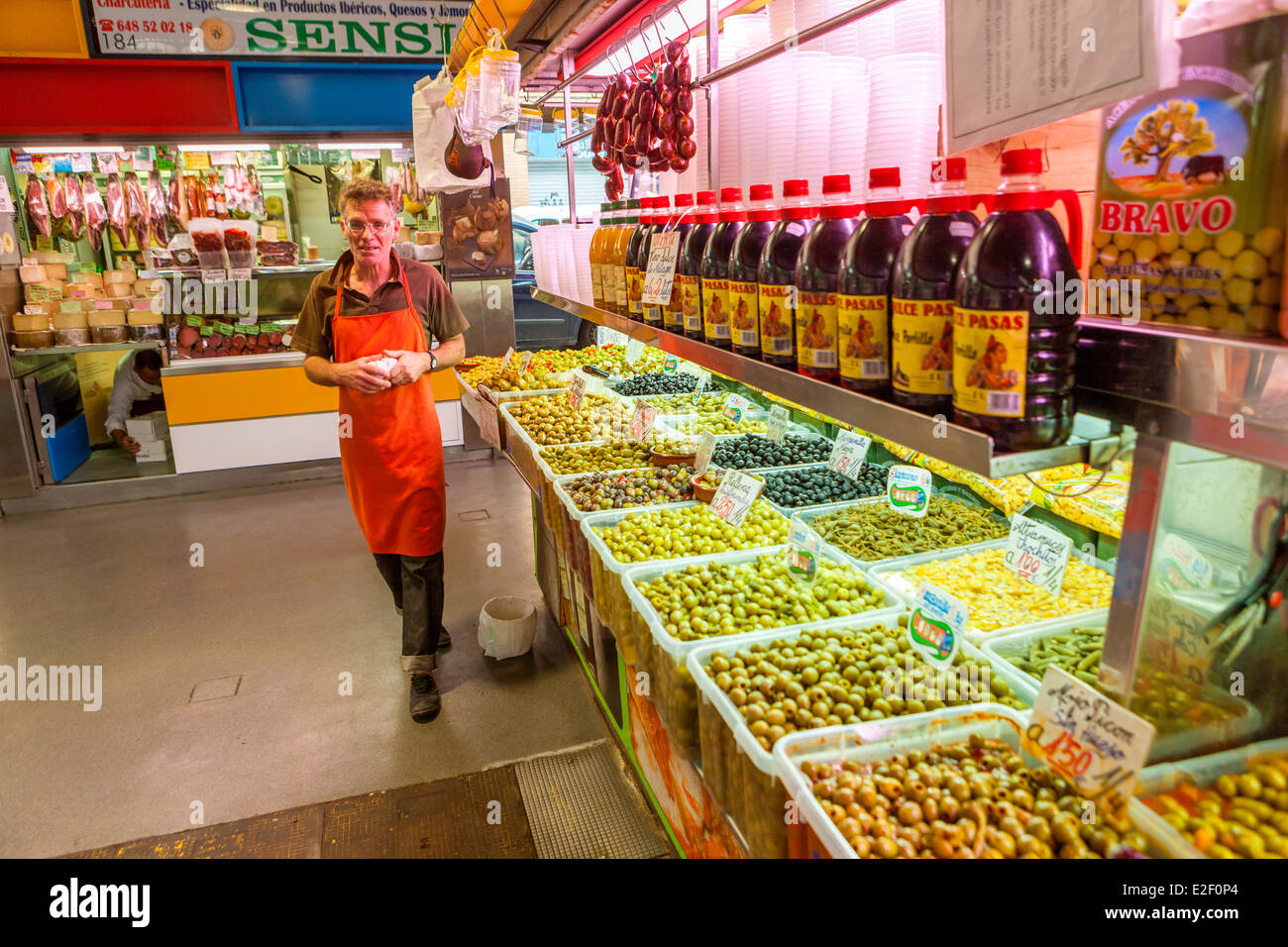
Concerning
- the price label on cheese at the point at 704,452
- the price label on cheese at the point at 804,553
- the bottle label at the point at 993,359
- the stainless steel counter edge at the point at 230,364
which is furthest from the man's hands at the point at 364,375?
the stainless steel counter edge at the point at 230,364

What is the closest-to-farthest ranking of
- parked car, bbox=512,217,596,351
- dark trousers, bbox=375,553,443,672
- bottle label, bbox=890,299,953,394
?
bottle label, bbox=890,299,953,394 < dark trousers, bbox=375,553,443,672 < parked car, bbox=512,217,596,351

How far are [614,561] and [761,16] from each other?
1.56 m

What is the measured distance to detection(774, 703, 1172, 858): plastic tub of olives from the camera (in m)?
1.44

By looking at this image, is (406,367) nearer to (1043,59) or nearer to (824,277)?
(824,277)

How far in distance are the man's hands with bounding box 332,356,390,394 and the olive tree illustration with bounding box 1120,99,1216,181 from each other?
2.82m

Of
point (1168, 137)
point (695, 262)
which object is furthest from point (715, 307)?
point (1168, 137)

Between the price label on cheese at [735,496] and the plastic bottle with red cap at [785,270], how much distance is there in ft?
2.54

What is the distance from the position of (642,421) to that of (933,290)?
231 centimetres

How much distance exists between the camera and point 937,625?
1671 mm

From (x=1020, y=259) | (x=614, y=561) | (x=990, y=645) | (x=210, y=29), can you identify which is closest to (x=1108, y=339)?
(x=1020, y=259)

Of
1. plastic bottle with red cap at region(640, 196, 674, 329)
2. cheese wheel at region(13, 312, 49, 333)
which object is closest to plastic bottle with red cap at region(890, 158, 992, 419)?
plastic bottle with red cap at region(640, 196, 674, 329)

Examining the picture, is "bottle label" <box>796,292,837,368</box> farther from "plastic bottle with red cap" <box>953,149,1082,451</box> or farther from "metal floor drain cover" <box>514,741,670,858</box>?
"metal floor drain cover" <box>514,741,670,858</box>

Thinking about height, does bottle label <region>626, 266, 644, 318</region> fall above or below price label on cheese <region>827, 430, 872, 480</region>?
above

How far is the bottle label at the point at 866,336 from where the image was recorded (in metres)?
1.33
